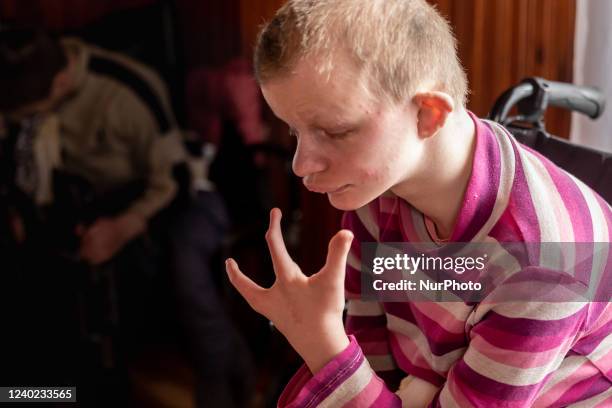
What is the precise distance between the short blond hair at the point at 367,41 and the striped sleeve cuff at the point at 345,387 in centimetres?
25

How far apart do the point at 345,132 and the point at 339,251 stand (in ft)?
0.35

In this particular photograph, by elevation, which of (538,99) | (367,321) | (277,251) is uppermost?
(538,99)

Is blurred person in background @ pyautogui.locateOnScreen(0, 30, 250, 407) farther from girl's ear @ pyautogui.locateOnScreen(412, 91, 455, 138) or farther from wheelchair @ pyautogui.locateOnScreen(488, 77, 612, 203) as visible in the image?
girl's ear @ pyautogui.locateOnScreen(412, 91, 455, 138)

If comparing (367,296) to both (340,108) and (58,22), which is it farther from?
(58,22)

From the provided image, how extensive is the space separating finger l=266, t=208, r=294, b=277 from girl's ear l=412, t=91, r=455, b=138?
0.17m

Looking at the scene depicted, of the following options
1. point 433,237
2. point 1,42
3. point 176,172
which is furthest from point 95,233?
point 433,237

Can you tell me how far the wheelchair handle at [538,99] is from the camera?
98cm

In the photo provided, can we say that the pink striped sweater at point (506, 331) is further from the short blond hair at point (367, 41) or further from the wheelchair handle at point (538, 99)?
the wheelchair handle at point (538, 99)

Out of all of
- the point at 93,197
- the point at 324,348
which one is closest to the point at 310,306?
the point at 324,348

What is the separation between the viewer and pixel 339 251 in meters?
0.66

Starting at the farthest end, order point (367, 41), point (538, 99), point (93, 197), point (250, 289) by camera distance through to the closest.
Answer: point (93, 197), point (538, 99), point (250, 289), point (367, 41)

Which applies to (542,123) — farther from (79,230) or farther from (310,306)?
(79,230)

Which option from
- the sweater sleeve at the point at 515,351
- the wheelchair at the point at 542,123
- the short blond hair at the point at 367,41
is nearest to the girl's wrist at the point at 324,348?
the sweater sleeve at the point at 515,351

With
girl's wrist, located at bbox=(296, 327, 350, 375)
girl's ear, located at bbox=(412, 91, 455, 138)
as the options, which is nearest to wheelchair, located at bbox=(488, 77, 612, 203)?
girl's ear, located at bbox=(412, 91, 455, 138)
